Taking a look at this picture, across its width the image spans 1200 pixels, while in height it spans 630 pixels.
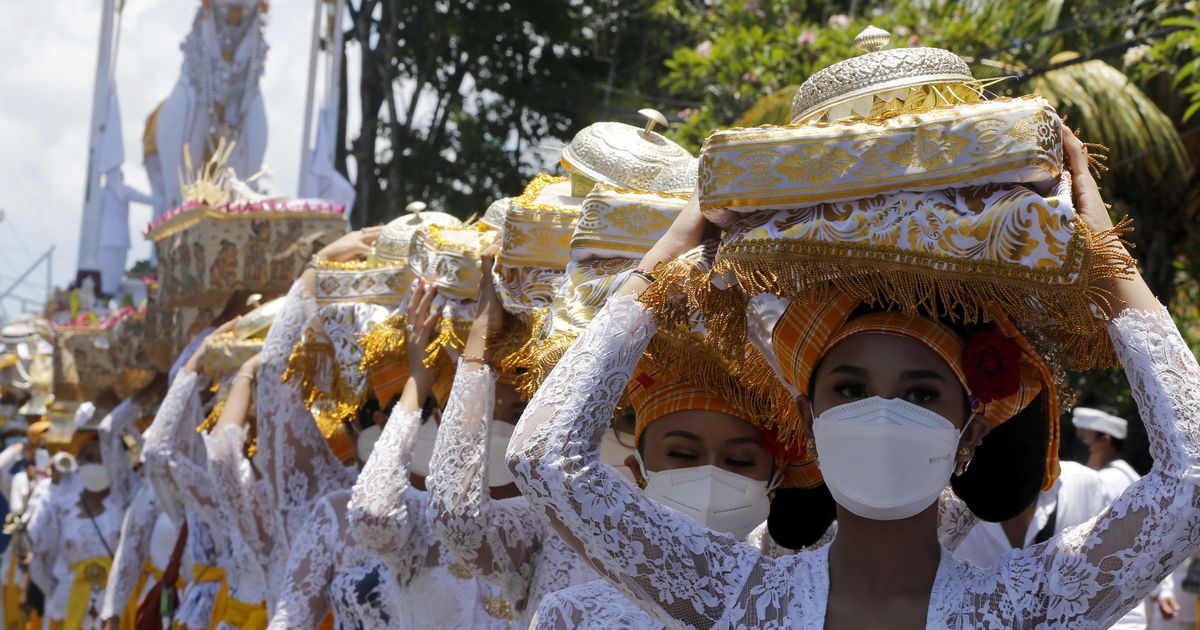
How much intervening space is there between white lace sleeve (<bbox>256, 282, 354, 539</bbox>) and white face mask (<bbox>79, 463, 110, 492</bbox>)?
19.2 feet

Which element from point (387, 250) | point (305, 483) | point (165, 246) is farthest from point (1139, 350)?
point (165, 246)

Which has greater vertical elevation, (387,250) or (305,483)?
(387,250)

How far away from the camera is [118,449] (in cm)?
1148

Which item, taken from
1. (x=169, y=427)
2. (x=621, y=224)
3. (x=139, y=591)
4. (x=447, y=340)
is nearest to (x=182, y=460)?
(x=169, y=427)

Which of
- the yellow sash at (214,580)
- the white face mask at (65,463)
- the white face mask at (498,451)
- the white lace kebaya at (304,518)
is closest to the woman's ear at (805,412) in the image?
the white face mask at (498,451)

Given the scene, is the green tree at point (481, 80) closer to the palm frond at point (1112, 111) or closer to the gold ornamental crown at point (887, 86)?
the palm frond at point (1112, 111)

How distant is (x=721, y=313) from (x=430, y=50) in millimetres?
13792

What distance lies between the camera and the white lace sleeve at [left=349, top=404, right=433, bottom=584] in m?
4.69

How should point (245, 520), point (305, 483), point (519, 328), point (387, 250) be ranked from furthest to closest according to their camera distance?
point (245, 520) → point (305, 483) → point (387, 250) → point (519, 328)

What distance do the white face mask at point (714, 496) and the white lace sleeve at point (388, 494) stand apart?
131 centimetres

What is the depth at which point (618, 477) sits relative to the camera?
9.61 feet

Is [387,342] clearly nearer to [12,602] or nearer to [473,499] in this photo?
[473,499]

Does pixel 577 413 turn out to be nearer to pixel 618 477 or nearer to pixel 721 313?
pixel 618 477

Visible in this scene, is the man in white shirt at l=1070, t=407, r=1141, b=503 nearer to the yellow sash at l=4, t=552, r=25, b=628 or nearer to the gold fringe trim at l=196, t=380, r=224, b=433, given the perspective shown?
the gold fringe trim at l=196, t=380, r=224, b=433
